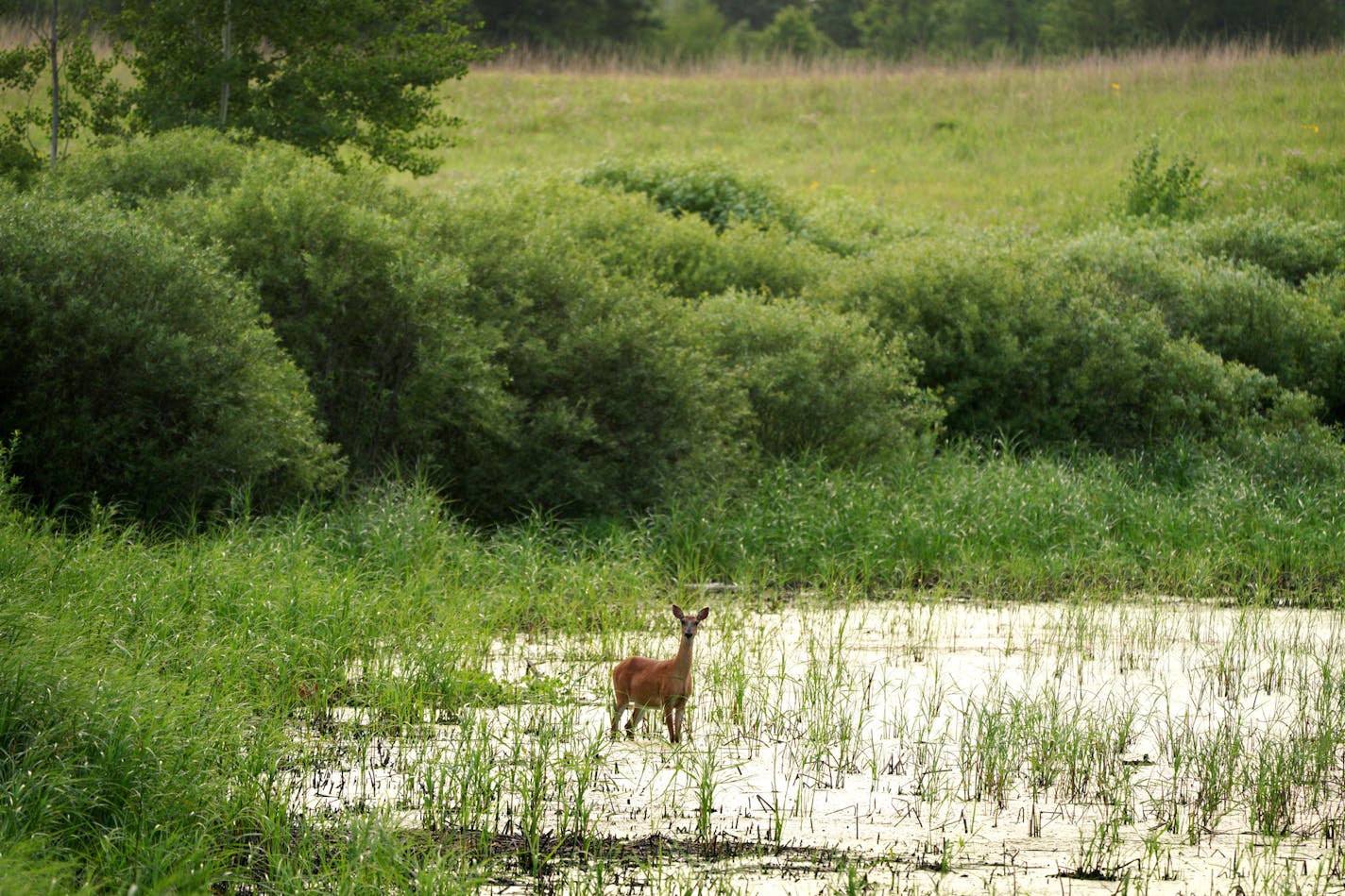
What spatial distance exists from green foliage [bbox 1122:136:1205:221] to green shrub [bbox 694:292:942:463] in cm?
1043

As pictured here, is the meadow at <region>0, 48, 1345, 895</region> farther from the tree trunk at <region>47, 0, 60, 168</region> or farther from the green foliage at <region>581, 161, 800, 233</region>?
the tree trunk at <region>47, 0, 60, 168</region>

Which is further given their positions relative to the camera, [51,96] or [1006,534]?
[51,96]

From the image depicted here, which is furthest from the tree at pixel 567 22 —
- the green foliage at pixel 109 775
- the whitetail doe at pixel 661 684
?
the green foliage at pixel 109 775

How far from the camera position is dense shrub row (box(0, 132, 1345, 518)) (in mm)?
9242

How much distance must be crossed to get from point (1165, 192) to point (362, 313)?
1528 centimetres

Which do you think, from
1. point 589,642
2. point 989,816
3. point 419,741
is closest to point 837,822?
point 989,816

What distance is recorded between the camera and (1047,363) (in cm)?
1441

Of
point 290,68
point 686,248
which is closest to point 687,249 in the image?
point 686,248

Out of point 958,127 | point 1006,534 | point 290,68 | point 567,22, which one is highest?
point 290,68

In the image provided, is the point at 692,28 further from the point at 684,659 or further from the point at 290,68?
the point at 684,659

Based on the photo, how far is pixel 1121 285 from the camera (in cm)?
1580

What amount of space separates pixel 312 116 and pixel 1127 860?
12604mm

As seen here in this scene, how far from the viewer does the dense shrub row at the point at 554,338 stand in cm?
924

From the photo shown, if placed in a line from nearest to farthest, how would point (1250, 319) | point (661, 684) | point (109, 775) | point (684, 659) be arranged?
1. point (109, 775)
2. point (684, 659)
3. point (661, 684)
4. point (1250, 319)
